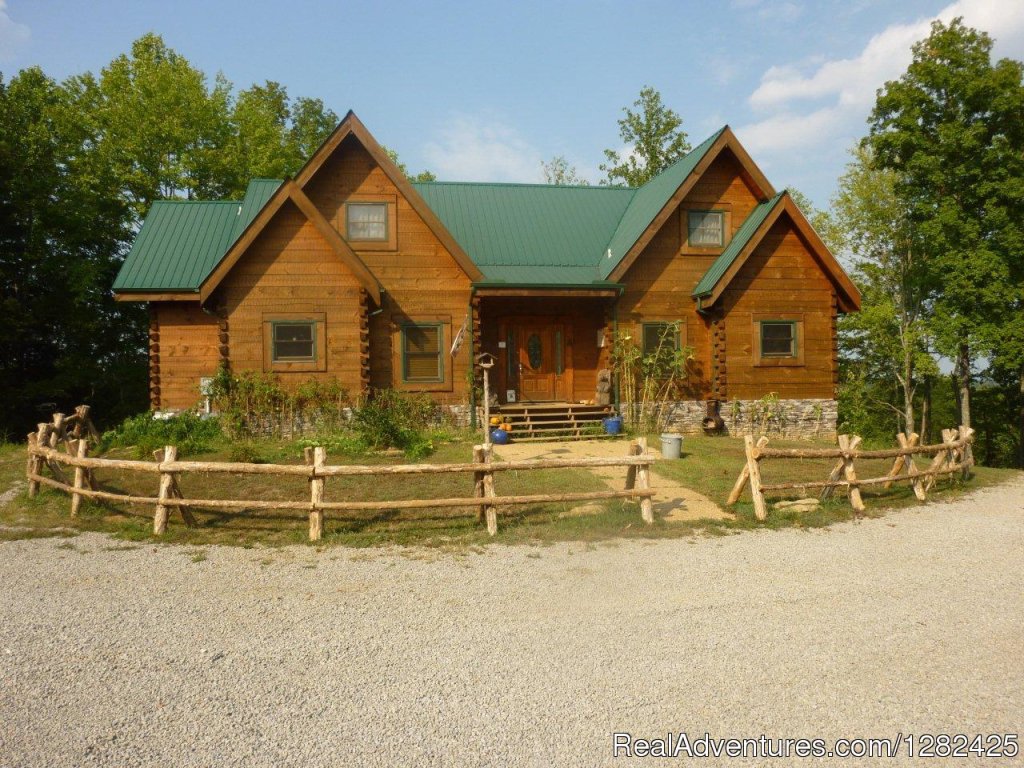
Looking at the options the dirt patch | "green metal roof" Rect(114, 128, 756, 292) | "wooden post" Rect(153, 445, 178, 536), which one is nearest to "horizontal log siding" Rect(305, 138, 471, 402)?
"green metal roof" Rect(114, 128, 756, 292)

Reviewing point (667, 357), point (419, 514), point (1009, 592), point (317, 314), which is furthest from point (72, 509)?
point (667, 357)

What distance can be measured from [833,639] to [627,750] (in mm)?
2416

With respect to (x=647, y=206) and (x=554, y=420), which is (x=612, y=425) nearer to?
(x=554, y=420)

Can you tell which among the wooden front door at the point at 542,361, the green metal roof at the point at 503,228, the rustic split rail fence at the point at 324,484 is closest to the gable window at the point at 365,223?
the green metal roof at the point at 503,228

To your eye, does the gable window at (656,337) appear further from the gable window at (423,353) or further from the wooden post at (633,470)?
the wooden post at (633,470)

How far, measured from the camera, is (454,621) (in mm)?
5520

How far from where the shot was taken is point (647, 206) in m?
19.6

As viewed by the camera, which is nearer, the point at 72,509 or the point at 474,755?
the point at 474,755

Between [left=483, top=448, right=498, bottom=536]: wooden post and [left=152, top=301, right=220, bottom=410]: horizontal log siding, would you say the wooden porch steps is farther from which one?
[left=152, top=301, right=220, bottom=410]: horizontal log siding

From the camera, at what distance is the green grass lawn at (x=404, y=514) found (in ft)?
26.7

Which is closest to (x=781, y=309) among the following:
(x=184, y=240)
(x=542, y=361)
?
(x=542, y=361)

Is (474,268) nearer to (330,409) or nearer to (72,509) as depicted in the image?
(330,409)

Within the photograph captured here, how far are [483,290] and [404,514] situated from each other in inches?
349

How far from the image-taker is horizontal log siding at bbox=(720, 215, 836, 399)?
17.9 m
